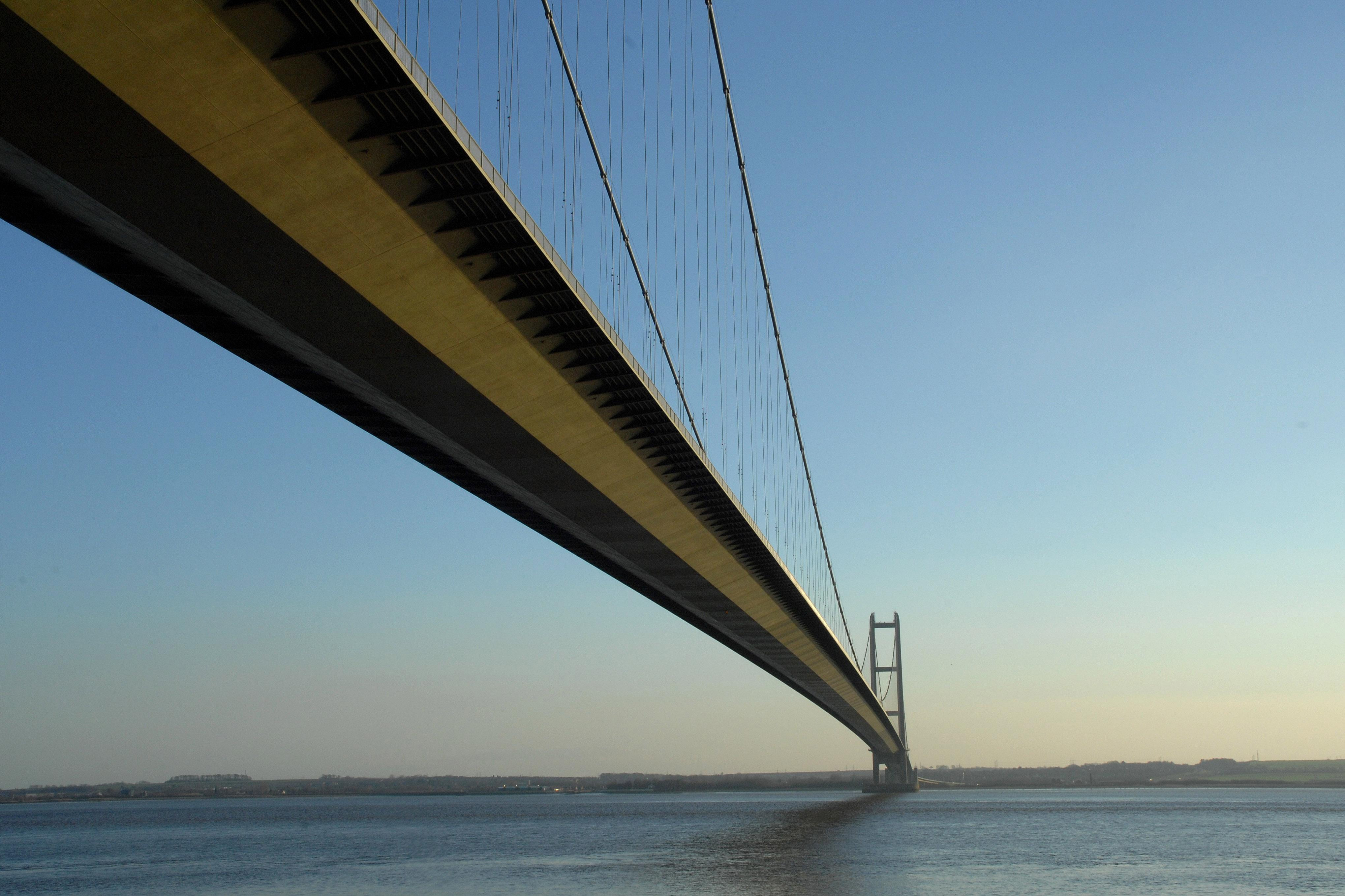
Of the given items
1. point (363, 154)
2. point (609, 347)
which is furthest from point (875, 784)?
point (363, 154)

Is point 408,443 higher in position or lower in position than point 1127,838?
higher

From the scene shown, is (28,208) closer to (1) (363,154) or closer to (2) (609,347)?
(1) (363,154)

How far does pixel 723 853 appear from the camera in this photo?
3688 cm

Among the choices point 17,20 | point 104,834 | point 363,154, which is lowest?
point 104,834

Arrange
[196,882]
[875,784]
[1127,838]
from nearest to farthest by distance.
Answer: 1. [196,882]
2. [1127,838]
3. [875,784]

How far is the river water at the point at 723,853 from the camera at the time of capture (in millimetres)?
27906

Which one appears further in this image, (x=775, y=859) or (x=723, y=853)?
(x=723, y=853)

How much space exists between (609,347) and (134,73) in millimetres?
9701

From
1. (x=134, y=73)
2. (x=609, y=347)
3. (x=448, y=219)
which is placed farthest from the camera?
(x=609, y=347)

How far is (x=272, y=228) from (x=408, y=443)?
10554 mm

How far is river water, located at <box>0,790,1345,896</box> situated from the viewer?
27.9 m

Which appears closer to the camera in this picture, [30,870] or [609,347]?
[609,347]

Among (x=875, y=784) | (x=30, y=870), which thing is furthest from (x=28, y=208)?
(x=875, y=784)

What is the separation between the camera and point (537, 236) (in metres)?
14.8
